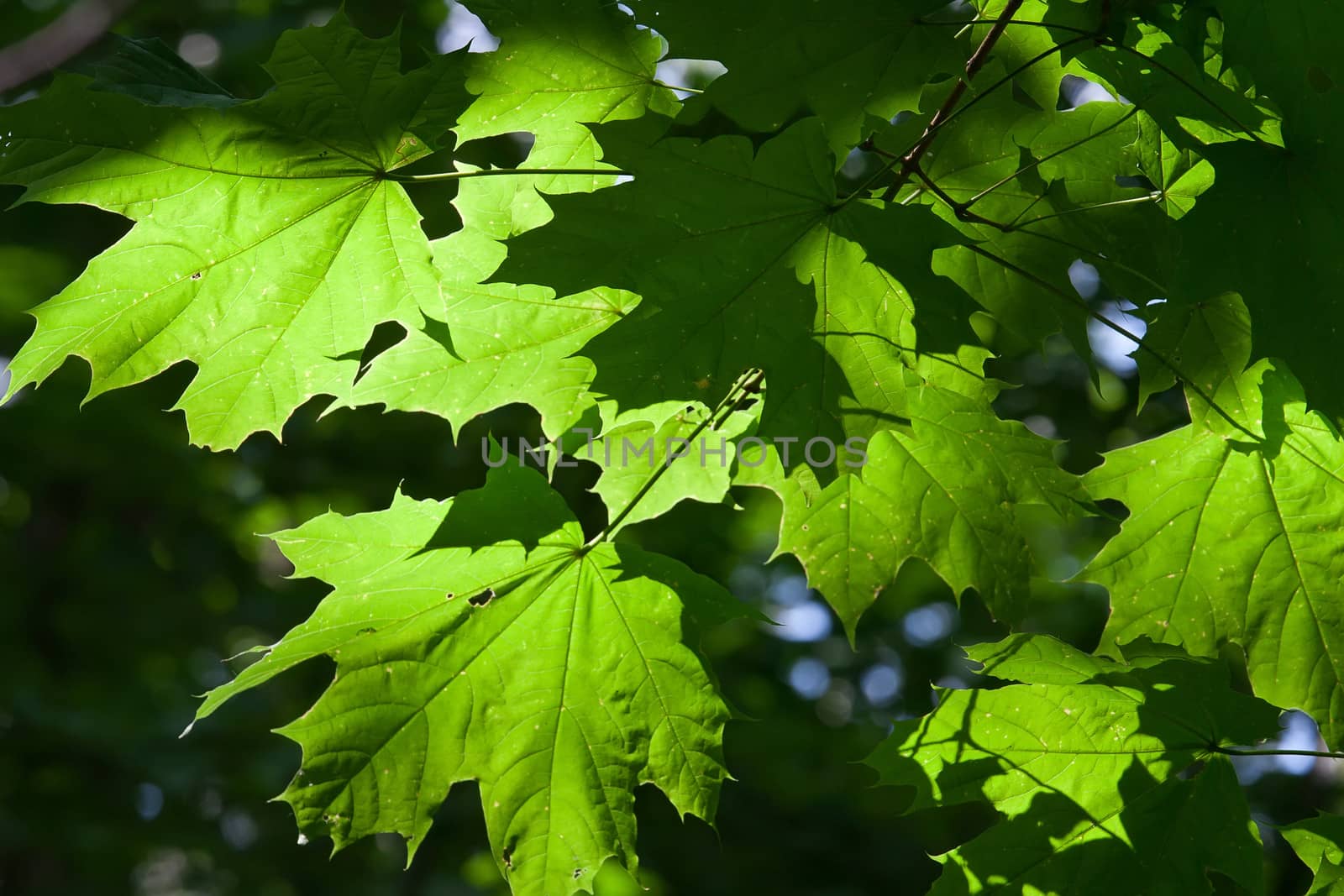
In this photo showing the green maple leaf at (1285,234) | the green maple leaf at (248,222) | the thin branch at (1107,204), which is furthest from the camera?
the thin branch at (1107,204)

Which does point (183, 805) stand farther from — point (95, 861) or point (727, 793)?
point (727, 793)

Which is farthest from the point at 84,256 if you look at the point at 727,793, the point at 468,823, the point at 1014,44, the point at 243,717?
the point at 1014,44

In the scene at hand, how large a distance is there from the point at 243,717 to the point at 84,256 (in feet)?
10.6

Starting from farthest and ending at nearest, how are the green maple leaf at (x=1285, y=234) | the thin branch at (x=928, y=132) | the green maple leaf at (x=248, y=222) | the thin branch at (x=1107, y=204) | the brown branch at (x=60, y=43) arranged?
the brown branch at (x=60, y=43)
the thin branch at (x=1107, y=204)
the green maple leaf at (x=248, y=222)
the thin branch at (x=928, y=132)
the green maple leaf at (x=1285, y=234)

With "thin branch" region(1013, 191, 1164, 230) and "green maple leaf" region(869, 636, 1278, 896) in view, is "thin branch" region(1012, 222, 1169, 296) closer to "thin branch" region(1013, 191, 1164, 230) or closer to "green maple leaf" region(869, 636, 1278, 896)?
"thin branch" region(1013, 191, 1164, 230)

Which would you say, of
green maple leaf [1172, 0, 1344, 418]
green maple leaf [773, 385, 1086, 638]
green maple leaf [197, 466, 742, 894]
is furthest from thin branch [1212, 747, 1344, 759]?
green maple leaf [197, 466, 742, 894]

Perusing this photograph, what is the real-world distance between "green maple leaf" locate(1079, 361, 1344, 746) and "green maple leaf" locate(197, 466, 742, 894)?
0.81 m

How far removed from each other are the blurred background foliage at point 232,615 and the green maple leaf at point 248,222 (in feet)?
13.3

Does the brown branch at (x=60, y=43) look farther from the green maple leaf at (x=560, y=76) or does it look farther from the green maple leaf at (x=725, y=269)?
the green maple leaf at (x=725, y=269)

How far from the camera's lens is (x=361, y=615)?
193cm

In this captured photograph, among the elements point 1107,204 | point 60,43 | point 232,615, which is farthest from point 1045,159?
point 232,615

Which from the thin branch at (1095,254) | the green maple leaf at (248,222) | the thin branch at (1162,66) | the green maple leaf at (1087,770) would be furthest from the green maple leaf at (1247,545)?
the green maple leaf at (248,222)

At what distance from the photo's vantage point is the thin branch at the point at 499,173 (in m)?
1.71

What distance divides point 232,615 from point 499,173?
581 centimetres
